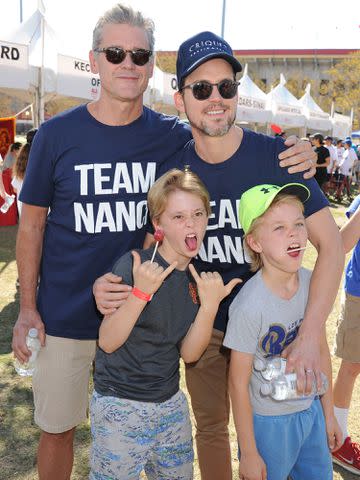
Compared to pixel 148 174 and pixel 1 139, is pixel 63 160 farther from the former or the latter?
pixel 1 139

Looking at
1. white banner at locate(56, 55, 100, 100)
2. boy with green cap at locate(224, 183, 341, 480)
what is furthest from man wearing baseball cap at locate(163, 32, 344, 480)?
white banner at locate(56, 55, 100, 100)

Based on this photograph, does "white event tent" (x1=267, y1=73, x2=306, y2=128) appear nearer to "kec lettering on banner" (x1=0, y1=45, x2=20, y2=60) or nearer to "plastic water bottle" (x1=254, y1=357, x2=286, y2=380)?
"kec lettering on banner" (x1=0, y1=45, x2=20, y2=60)

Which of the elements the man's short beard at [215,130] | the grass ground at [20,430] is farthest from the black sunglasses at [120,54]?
the grass ground at [20,430]

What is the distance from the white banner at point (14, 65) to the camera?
8117 millimetres

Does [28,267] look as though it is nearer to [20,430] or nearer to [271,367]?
[271,367]

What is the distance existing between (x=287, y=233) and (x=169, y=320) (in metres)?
0.64

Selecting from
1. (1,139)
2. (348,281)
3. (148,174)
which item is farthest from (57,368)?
(1,139)

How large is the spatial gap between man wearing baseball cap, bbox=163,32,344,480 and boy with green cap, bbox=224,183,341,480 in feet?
0.33

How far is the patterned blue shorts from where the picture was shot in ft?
6.84

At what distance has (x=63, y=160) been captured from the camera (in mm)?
2332

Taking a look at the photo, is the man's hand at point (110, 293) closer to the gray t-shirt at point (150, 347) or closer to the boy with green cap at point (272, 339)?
the gray t-shirt at point (150, 347)

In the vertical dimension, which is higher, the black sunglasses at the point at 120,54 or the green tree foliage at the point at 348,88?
the green tree foliage at the point at 348,88

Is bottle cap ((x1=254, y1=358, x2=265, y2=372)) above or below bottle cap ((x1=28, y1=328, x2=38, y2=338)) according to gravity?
below

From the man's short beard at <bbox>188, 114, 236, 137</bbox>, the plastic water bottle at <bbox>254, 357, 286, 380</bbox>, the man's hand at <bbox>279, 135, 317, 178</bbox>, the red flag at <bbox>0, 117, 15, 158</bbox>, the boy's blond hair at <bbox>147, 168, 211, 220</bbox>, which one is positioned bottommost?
the plastic water bottle at <bbox>254, 357, 286, 380</bbox>
